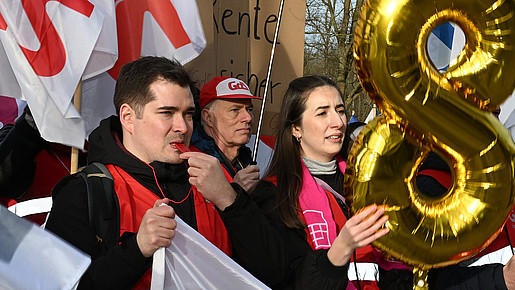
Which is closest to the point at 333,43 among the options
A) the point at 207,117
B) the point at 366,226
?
the point at 207,117

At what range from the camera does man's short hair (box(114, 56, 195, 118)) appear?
2369mm

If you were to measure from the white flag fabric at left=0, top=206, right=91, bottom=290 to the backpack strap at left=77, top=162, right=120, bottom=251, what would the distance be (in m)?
0.44

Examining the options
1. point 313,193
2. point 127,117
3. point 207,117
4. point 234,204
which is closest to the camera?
point 234,204

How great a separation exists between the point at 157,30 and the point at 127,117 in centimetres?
173

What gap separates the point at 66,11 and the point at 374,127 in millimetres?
2215

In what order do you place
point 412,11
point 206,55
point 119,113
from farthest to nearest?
point 206,55, point 119,113, point 412,11

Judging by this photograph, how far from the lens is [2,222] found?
1556 mm

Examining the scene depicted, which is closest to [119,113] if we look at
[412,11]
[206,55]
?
[412,11]

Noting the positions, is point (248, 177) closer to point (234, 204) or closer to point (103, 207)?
point (234, 204)

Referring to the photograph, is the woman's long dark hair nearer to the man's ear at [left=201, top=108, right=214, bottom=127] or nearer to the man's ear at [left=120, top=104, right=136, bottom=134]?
the man's ear at [left=120, top=104, right=136, bottom=134]

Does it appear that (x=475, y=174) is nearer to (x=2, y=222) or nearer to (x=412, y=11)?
(x=412, y=11)

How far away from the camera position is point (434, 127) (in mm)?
1804

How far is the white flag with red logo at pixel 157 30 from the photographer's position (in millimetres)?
3947

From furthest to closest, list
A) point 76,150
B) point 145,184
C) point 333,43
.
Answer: point 333,43 → point 76,150 → point 145,184
